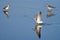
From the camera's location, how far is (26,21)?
134 cm

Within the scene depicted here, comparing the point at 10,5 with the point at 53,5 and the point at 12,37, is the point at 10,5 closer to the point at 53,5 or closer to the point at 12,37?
the point at 12,37

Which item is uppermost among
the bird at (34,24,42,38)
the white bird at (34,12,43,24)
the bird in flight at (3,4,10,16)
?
the bird in flight at (3,4,10,16)

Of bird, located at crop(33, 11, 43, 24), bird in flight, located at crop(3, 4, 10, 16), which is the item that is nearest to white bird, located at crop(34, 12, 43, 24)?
bird, located at crop(33, 11, 43, 24)

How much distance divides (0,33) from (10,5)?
358mm

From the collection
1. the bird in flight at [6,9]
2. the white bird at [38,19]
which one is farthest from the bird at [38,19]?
the bird in flight at [6,9]

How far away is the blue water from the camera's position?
4.30ft

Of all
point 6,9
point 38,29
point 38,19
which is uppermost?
point 6,9

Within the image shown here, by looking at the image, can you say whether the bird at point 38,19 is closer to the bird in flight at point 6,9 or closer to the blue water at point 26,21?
the blue water at point 26,21

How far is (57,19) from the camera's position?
1.31m

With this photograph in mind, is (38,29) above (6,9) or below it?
below

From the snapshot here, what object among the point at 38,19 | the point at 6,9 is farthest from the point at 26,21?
the point at 6,9

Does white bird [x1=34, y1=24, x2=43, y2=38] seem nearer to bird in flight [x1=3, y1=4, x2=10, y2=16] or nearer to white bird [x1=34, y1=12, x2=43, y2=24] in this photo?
white bird [x1=34, y1=12, x2=43, y2=24]

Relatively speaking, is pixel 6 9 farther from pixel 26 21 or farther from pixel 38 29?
pixel 38 29

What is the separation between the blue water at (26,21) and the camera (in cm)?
131
